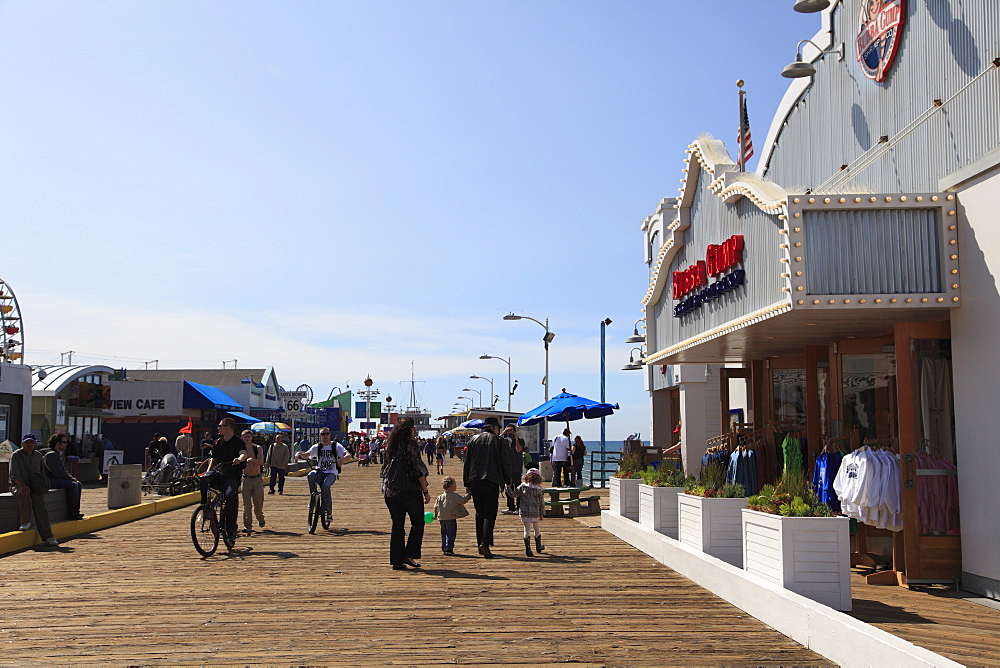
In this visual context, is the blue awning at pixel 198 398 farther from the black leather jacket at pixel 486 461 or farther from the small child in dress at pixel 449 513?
the black leather jacket at pixel 486 461

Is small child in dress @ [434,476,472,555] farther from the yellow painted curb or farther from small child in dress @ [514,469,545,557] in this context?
the yellow painted curb

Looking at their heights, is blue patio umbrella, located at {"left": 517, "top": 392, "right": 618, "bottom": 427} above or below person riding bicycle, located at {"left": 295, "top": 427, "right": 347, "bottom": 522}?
above

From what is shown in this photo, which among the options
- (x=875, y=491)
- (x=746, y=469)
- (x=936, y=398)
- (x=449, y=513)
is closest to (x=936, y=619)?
(x=875, y=491)

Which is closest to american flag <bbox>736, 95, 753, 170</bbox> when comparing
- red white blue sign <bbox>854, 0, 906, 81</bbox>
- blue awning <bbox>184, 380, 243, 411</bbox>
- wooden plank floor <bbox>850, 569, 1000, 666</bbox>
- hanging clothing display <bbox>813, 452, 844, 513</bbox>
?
red white blue sign <bbox>854, 0, 906, 81</bbox>

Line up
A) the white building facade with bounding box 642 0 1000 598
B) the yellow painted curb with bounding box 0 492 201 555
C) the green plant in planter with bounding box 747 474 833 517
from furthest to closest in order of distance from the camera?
the yellow painted curb with bounding box 0 492 201 555, the white building facade with bounding box 642 0 1000 598, the green plant in planter with bounding box 747 474 833 517

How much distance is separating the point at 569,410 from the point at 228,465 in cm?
1318

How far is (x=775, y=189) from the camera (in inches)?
426

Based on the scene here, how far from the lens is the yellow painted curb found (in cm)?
1384

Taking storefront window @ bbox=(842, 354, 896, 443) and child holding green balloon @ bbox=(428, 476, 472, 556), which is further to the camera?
child holding green balloon @ bbox=(428, 476, 472, 556)

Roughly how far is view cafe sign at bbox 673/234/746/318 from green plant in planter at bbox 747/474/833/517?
11.9 feet

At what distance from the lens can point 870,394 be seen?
1155 cm

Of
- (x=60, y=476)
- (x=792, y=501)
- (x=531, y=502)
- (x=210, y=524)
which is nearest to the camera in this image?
(x=792, y=501)

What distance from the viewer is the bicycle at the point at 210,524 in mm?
12781

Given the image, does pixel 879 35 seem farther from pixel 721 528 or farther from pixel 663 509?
pixel 663 509
